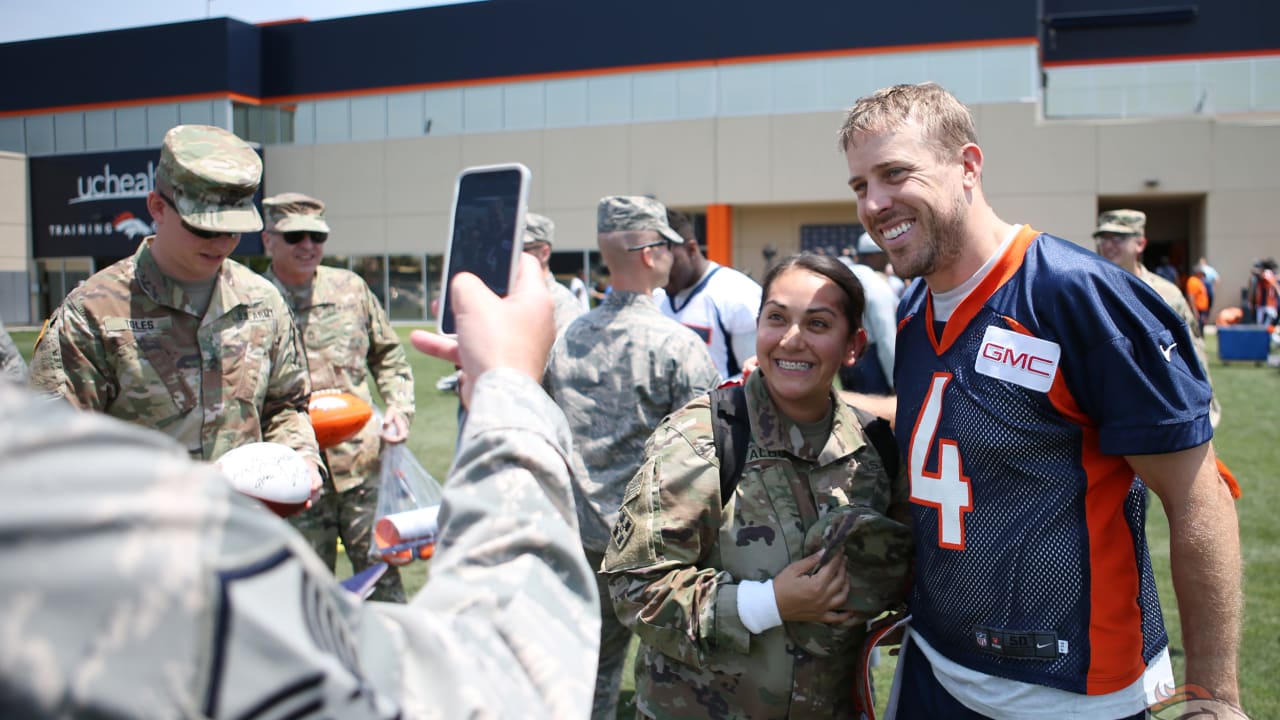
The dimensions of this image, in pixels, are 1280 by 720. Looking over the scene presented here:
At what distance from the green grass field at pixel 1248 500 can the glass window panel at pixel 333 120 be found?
20289mm

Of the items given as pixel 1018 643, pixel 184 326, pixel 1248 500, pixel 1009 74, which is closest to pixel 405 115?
pixel 1009 74

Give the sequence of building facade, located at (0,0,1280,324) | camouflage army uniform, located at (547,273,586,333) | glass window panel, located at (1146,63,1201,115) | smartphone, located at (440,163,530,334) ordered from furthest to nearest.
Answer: building facade, located at (0,0,1280,324)
glass window panel, located at (1146,63,1201,115)
camouflage army uniform, located at (547,273,586,333)
smartphone, located at (440,163,530,334)

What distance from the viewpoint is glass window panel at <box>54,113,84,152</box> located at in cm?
3297

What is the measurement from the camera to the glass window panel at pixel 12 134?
105 feet

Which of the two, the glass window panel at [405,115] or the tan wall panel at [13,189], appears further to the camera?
the tan wall panel at [13,189]

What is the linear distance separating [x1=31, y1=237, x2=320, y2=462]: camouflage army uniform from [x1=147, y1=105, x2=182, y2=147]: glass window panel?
33426 millimetres

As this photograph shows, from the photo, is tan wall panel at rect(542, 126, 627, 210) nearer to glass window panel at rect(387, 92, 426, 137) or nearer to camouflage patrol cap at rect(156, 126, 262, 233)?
glass window panel at rect(387, 92, 426, 137)

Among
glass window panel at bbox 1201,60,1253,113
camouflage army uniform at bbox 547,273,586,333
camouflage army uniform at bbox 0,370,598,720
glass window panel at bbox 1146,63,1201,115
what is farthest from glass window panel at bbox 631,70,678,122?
camouflage army uniform at bbox 0,370,598,720

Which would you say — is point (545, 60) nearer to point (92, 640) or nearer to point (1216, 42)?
point (1216, 42)

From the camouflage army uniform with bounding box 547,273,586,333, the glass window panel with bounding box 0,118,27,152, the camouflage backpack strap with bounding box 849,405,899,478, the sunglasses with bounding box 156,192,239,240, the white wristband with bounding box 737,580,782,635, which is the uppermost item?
the glass window panel with bounding box 0,118,27,152

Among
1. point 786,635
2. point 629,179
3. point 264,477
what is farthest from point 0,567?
point 629,179

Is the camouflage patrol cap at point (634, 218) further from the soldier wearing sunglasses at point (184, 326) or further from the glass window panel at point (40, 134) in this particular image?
the glass window panel at point (40, 134)

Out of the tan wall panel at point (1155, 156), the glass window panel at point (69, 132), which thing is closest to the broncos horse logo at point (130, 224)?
the glass window panel at point (69, 132)
